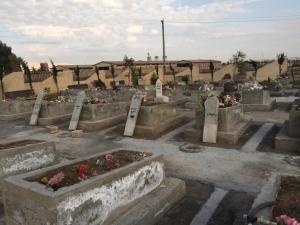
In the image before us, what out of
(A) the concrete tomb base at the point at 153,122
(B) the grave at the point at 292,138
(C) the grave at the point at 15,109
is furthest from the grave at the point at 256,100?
(C) the grave at the point at 15,109

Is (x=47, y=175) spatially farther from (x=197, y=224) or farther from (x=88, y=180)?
(x=197, y=224)

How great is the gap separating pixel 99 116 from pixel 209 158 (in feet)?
21.5

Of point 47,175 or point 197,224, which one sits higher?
point 47,175

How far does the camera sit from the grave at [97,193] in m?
4.52

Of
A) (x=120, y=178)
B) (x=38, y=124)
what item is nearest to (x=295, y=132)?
(x=120, y=178)

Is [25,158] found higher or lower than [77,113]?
lower

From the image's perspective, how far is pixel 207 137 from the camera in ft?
35.9

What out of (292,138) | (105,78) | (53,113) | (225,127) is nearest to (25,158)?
(225,127)

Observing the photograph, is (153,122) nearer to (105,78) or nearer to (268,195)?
(268,195)

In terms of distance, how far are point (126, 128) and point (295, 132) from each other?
6.10 metres

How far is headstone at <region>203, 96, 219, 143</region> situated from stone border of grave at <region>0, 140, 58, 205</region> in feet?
17.5

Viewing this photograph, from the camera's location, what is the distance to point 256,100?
16.4 metres

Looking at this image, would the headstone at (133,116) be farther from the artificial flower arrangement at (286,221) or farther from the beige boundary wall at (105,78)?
the beige boundary wall at (105,78)

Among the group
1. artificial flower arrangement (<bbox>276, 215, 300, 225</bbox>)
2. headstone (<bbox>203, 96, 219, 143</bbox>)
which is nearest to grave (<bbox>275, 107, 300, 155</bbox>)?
headstone (<bbox>203, 96, 219, 143</bbox>)
